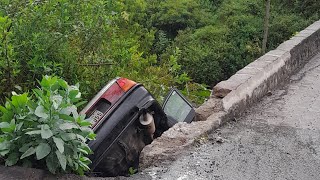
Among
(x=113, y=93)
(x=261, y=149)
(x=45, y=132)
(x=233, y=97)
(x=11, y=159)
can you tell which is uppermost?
(x=45, y=132)

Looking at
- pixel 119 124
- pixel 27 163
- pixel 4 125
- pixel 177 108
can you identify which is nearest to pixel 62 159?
pixel 27 163

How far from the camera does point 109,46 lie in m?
5.57

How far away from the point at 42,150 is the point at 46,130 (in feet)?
0.46

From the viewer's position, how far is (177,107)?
228 inches

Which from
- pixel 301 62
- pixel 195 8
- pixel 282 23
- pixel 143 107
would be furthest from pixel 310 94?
pixel 195 8

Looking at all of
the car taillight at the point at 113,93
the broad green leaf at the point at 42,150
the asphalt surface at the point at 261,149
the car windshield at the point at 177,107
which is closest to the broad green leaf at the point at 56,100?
the broad green leaf at the point at 42,150

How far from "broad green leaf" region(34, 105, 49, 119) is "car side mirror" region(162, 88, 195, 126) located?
A: 255cm

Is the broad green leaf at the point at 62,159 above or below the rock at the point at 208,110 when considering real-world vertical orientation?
above

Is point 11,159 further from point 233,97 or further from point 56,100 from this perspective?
point 233,97

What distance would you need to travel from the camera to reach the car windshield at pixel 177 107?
5613 mm

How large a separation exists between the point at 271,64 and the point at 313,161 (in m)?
2.70

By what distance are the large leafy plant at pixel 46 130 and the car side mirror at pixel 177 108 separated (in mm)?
2377

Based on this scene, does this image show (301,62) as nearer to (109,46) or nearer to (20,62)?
(109,46)

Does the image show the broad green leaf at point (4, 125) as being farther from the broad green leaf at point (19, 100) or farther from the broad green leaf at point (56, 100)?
the broad green leaf at point (56, 100)
